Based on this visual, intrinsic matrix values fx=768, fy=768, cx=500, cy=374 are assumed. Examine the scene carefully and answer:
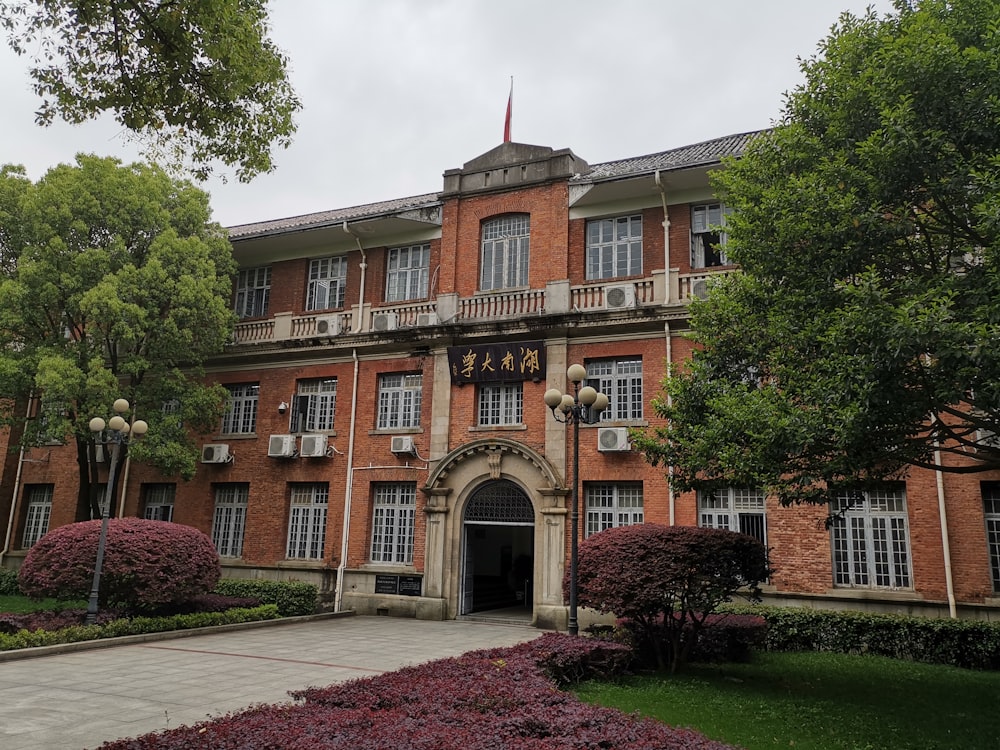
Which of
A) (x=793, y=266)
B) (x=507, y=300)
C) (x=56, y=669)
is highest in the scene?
(x=507, y=300)

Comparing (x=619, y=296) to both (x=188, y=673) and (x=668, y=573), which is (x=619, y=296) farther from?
(x=188, y=673)

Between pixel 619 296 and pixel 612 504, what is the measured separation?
4654mm

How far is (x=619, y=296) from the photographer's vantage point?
685 inches

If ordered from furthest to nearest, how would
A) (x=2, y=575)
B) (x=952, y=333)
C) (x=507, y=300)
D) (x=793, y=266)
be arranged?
(x=2, y=575) < (x=507, y=300) < (x=793, y=266) < (x=952, y=333)

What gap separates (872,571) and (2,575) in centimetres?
2159

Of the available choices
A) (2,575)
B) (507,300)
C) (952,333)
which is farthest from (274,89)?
(2,575)

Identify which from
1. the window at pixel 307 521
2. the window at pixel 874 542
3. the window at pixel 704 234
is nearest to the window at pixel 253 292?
the window at pixel 307 521

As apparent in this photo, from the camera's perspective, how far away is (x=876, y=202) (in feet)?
28.5

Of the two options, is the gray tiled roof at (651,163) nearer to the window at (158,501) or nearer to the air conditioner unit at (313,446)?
the air conditioner unit at (313,446)

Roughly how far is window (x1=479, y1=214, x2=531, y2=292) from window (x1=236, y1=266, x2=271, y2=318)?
269 inches

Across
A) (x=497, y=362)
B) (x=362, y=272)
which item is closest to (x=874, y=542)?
(x=497, y=362)

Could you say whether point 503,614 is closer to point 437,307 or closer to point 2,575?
point 437,307

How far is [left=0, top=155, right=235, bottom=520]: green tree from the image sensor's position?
17500 mm

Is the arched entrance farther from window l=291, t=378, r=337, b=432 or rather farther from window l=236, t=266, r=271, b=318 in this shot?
window l=236, t=266, r=271, b=318
